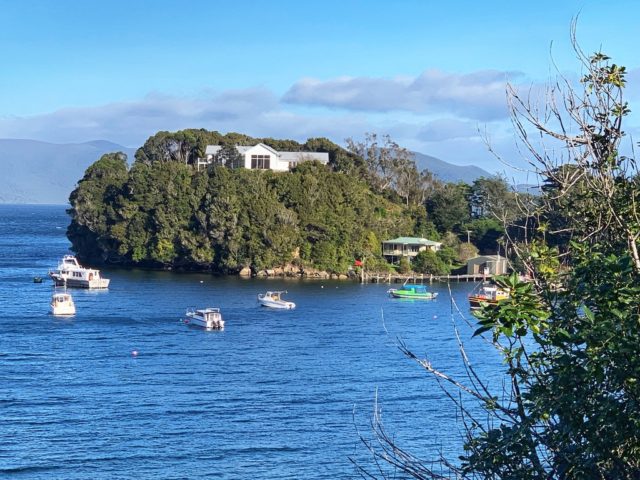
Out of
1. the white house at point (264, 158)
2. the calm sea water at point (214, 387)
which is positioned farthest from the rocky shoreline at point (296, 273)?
the calm sea water at point (214, 387)

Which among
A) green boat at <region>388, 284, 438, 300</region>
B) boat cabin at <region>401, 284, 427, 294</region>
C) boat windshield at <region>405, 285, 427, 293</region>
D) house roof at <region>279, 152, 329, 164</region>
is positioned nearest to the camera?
green boat at <region>388, 284, 438, 300</region>

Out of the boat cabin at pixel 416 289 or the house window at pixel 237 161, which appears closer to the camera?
the boat cabin at pixel 416 289

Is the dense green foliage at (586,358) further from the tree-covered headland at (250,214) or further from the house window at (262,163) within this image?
the house window at (262,163)

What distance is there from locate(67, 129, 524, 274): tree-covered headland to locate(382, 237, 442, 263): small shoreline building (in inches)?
58.2

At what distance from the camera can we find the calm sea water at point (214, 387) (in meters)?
28.6

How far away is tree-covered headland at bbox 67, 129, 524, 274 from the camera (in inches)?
3469

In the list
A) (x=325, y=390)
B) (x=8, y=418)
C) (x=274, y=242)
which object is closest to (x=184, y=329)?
(x=325, y=390)

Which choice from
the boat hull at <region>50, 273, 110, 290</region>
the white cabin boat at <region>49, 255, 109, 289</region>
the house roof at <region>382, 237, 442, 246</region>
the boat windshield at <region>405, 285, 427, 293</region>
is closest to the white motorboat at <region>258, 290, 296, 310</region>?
the boat windshield at <region>405, 285, 427, 293</region>

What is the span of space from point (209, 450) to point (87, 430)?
4795 millimetres

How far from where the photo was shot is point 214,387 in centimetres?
3888

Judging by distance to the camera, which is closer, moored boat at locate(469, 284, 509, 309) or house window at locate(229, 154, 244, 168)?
moored boat at locate(469, 284, 509, 309)

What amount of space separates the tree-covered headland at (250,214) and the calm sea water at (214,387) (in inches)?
780

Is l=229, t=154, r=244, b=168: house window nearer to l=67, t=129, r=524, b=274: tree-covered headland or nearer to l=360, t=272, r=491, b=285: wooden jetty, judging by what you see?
l=67, t=129, r=524, b=274: tree-covered headland

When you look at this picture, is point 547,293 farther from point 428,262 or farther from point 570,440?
point 428,262
